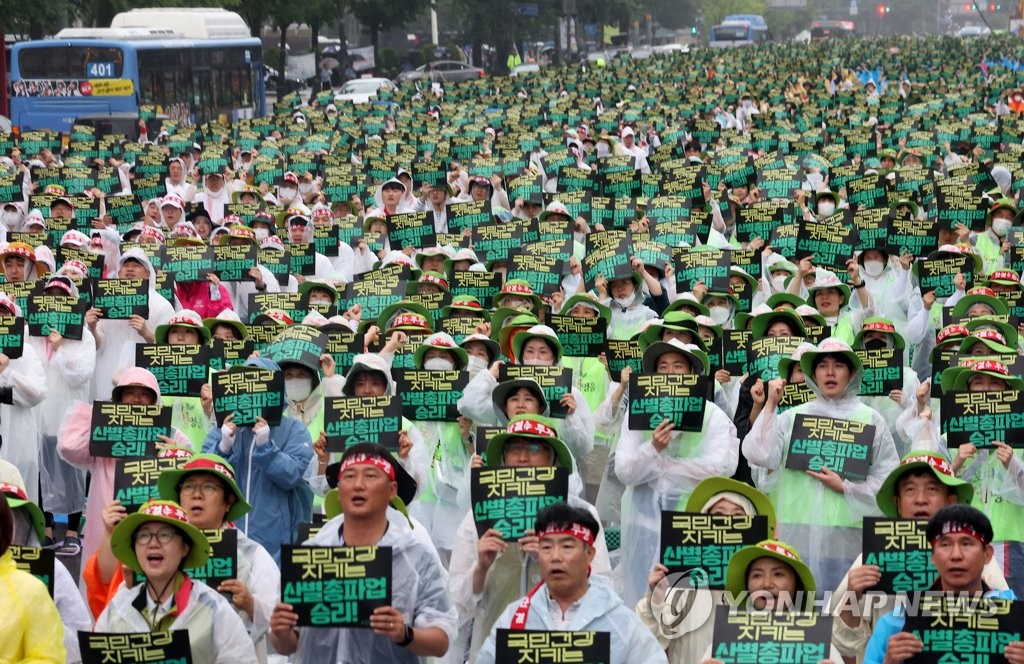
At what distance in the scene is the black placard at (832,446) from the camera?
334 inches

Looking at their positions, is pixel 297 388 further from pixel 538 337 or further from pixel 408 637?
pixel 408 637

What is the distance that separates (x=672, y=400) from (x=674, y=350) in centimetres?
70

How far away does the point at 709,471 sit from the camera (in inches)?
348

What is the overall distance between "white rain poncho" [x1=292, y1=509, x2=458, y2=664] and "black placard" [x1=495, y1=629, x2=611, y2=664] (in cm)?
77

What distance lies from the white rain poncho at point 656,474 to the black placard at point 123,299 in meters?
4.44

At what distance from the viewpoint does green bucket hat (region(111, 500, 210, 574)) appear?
636cm

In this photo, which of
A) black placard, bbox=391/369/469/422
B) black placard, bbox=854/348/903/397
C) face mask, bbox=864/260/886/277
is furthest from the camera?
face mask, bbox=864/260/886/277

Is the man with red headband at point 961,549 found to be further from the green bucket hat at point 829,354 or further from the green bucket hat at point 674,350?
the green bucket hat at point 674,350

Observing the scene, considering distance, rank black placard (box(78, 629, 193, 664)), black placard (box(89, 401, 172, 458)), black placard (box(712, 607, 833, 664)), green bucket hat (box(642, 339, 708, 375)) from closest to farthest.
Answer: black placard (box(712, 607, 833, 664)), black placard (box(78, 629, 193, 664)), black placard (box(89, 401, 172, 458)), green bucket hat (box(642, 339, 708, 375))

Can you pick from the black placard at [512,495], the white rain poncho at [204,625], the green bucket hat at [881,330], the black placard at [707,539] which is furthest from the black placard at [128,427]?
the green bucket hat at [881,330]

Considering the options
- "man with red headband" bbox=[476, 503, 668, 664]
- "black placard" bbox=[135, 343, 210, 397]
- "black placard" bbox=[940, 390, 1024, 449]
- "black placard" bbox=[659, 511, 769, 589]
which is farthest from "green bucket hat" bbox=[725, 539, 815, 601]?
"black placard" bbox=[135, 343, 210, 397]

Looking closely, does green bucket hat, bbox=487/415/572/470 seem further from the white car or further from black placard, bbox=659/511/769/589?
the white car

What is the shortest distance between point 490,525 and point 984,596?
1.90m

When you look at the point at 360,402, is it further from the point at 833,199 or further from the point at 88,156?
the point at 88,156
